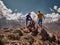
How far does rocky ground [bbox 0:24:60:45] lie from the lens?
40359 mm

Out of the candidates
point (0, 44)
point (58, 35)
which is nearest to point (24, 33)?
point (58, 35)

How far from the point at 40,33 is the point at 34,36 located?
1.34 m

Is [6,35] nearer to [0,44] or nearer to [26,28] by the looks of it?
[26,28]

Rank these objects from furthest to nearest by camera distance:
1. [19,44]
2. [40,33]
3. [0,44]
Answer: [40,33]
[19,44]
[0,44]

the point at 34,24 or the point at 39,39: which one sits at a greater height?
the point at 34,24

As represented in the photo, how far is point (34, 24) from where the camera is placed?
4709 centimetres

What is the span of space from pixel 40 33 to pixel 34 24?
332 centimetres

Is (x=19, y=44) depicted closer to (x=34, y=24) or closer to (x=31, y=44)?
(x=31, y=44)

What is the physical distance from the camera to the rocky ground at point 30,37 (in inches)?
1589

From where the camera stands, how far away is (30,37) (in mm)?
41969

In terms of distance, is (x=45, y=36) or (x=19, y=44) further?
(x=45, y=36)

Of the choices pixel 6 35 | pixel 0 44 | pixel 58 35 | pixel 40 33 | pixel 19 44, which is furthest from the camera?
pixel 58 35

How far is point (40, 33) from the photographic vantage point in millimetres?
44469

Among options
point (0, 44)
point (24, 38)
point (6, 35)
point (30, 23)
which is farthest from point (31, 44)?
point (0, 44)
